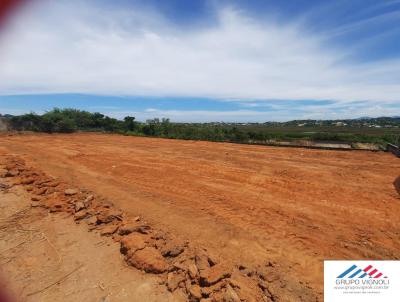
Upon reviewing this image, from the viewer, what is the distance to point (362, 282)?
259 cm

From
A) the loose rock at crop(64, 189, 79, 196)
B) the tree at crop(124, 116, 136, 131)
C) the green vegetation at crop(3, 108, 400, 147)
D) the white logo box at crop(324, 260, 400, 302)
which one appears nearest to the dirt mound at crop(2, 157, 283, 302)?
the loose rock at crop(64, 189, 79, 196)

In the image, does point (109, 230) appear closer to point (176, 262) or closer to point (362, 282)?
point (176, 262)

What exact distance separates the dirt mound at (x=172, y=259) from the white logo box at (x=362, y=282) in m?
0.56

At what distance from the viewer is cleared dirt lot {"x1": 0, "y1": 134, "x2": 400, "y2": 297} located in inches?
145

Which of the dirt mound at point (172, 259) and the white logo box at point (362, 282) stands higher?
the white logo box at point (362, 282)

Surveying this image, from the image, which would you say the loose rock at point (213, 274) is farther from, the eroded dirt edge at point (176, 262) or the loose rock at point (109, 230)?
the loose rock at point (109, 230)

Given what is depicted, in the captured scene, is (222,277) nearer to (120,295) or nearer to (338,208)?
(120,295)

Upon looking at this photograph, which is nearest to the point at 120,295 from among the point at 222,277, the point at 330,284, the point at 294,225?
the point at 222,277

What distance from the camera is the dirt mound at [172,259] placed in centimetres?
296

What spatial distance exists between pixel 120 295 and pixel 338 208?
13.1 feet

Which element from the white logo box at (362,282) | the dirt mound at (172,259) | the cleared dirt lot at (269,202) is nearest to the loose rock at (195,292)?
the dirt mound at (172,259)

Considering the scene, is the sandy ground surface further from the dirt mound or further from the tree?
the tree

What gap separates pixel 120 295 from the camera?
3.06m

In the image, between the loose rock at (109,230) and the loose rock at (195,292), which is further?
the loose rock at (109,230)
